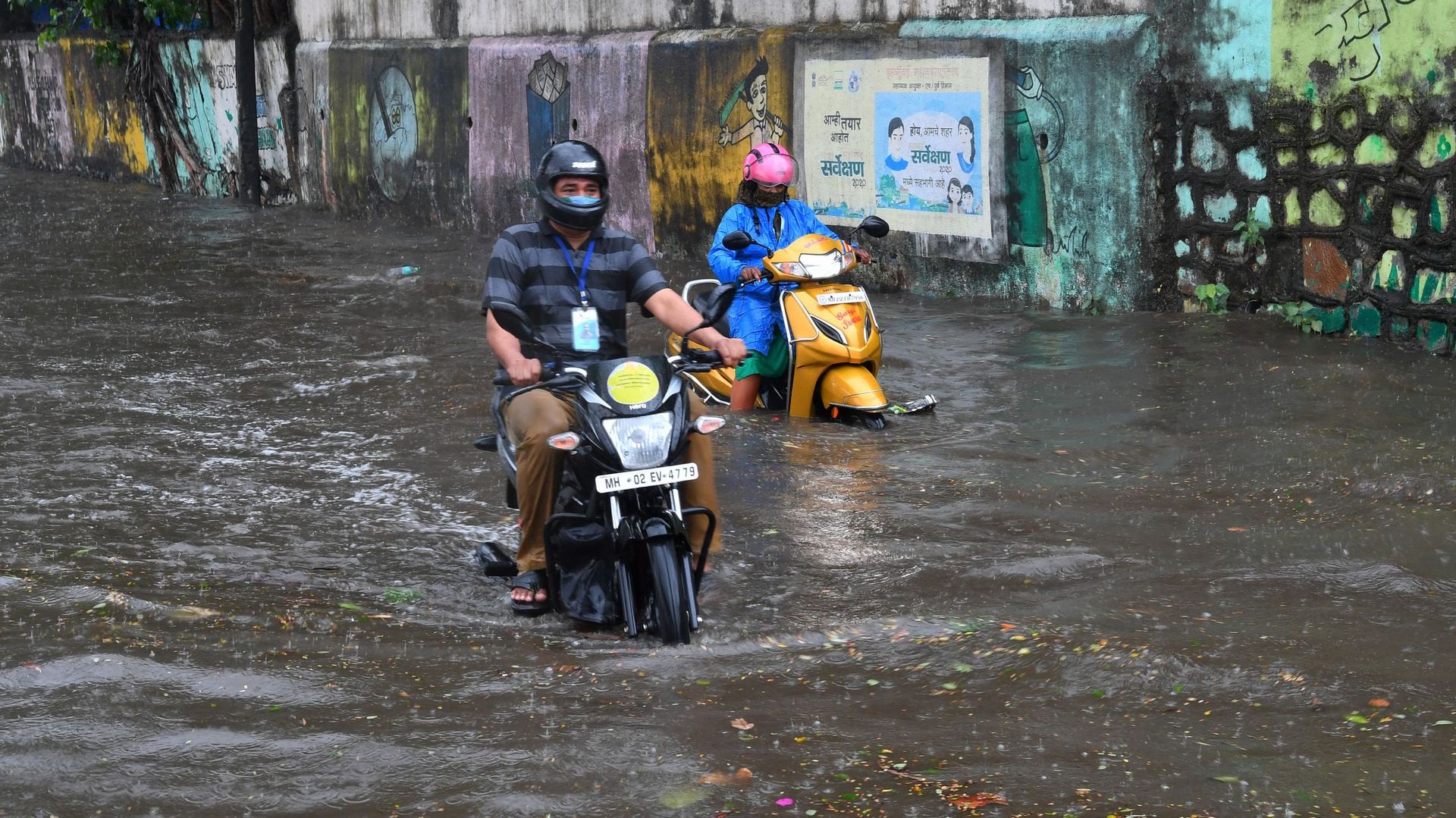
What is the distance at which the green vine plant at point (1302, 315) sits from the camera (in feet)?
31.5

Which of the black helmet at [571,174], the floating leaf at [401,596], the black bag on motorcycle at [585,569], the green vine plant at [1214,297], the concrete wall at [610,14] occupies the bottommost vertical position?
the floating leaf at [401,596]

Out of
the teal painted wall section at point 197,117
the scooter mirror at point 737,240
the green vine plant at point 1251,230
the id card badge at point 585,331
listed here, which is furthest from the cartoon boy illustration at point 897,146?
the teal painted wall section at point 197,117

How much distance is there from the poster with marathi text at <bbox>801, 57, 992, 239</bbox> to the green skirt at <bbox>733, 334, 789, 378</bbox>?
3281 millimetres

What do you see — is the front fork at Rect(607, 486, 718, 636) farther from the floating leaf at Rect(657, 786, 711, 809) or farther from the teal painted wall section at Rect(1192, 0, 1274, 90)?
the teal painted wall section at Rect(1192, 0, 1274, 90)

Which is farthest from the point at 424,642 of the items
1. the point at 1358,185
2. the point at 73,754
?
the point at 1358,185

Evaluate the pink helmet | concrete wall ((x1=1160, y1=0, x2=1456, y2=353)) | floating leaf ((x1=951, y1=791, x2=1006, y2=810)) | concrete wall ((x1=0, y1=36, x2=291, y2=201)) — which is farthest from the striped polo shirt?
concrete wall ((x1=0, y1=36, x2=291, y2=201))

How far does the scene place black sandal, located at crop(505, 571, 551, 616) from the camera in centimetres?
552

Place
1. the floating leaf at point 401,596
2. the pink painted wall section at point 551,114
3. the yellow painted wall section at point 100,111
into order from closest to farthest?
1. the floating leaf at point 401,596
2. the pink painted wall section at point 551,114
3. the yellow painted wall section at point 100,111

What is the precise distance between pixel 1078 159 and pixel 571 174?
19.3ft

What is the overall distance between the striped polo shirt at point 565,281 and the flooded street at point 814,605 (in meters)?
0.94

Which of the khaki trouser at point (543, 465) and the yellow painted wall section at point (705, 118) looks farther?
the yellow painted wall section at point (705, 118)

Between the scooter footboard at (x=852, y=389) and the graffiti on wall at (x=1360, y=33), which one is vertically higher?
the graffiti on wall at (x=1360, y=33)

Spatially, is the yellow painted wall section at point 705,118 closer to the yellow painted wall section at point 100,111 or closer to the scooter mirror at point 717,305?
the scooter mirror at point 717,305

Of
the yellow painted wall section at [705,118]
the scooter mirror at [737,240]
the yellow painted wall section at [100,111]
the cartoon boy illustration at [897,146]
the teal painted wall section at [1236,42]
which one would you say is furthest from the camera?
the yellow painted wall section at [100,111]
